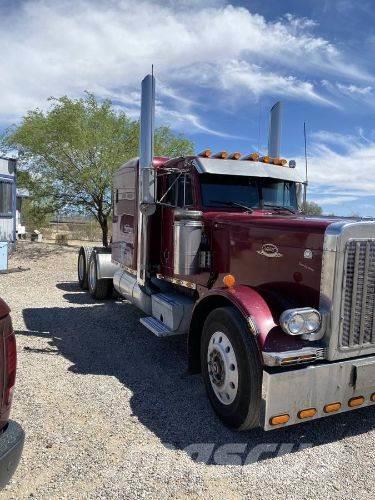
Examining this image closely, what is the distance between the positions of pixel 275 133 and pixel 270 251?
4092 mm

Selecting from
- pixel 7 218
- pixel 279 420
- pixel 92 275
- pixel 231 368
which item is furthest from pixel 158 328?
pixel 7 218

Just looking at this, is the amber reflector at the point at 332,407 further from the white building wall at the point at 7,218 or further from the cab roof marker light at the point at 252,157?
the white building wall at the point at 7,218

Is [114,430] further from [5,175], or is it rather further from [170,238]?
[5,175]

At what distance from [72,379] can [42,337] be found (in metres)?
1.76

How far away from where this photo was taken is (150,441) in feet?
11.8

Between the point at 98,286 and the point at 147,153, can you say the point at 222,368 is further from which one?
the point at 98,286

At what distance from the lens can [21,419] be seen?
3.86 metres

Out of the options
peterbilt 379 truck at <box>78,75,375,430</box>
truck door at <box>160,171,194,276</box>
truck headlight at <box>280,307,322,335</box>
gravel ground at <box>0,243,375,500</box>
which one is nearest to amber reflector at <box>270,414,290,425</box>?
peterbilt 379 truck at <box>78,75,375,430</box>

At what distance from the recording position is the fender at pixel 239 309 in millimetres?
3467

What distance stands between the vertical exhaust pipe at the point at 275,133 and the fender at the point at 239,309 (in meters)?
4.17

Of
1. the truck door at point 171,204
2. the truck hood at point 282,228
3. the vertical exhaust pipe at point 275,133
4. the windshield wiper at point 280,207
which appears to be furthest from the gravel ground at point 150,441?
the vertical exhaust pipe at point 275,133

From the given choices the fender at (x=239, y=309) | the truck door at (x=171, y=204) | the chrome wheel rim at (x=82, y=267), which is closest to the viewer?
the fender at (x=239, y=309)

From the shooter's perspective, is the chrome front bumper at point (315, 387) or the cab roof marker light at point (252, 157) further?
the cab roof marker light at point (252, 157)

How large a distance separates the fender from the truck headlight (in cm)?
21
